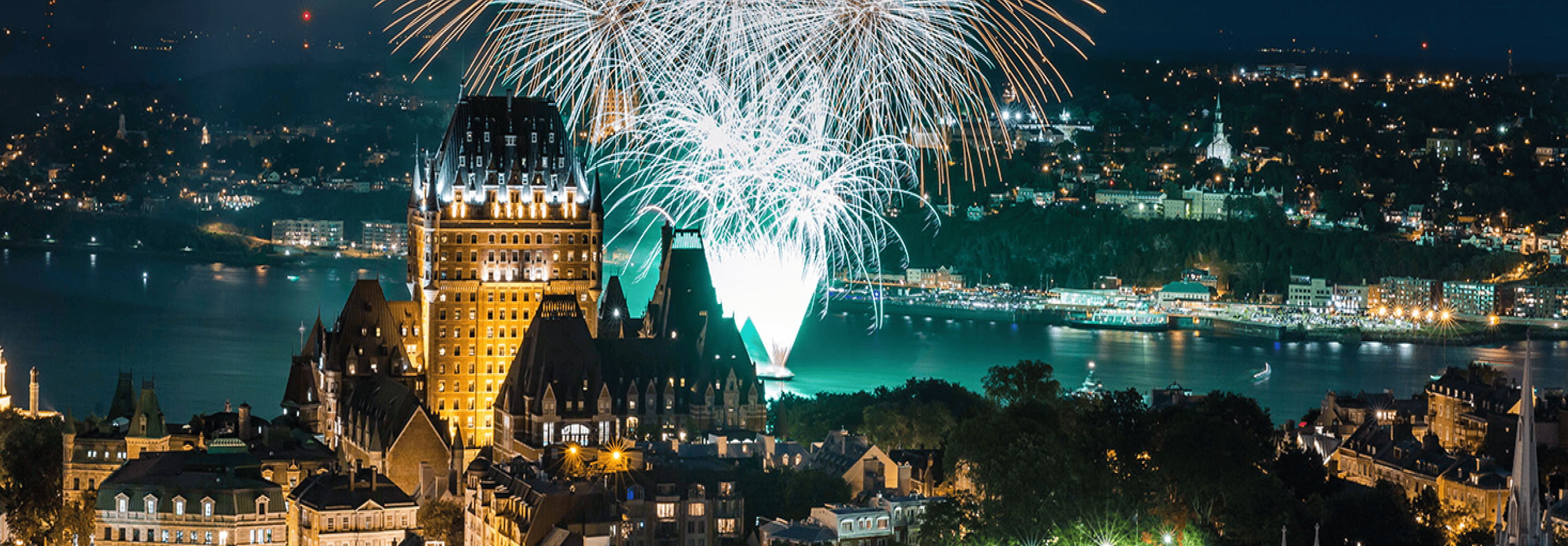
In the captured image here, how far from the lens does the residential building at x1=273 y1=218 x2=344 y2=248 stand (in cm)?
15475

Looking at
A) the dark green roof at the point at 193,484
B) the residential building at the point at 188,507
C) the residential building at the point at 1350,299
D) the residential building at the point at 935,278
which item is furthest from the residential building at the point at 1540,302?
the residential building at the point at 188,507

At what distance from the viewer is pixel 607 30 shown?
157 feet

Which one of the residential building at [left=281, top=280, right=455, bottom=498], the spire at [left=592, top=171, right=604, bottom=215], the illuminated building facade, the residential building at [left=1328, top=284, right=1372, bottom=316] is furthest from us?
the residential building at [left=1328, top=284, right=1372, bottom=316]

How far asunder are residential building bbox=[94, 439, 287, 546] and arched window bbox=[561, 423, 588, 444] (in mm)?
8042

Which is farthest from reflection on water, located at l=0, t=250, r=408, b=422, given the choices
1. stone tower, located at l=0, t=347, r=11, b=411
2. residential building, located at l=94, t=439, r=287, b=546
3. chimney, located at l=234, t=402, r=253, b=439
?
residential building, located at l=94, t=439, r=287, b=546

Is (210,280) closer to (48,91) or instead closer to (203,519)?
(48,91)

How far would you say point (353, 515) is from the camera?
4675cm

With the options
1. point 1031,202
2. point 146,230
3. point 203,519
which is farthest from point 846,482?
point 146,230

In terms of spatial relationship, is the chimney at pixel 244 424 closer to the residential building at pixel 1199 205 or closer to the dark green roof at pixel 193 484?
the dark green roof at pixel 193 484

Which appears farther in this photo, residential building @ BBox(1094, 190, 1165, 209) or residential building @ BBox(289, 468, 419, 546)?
residential building @ BBox(1094, 190, 1165, 209)

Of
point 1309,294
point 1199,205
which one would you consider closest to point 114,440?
point 1309,294

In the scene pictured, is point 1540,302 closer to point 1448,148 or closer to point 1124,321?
point 1124,321

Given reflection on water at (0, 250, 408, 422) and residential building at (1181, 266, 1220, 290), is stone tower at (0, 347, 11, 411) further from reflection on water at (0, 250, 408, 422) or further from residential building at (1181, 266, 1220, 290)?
residential building at (1181, 266, 1220, 290)

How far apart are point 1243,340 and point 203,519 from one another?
85863 millimetres
